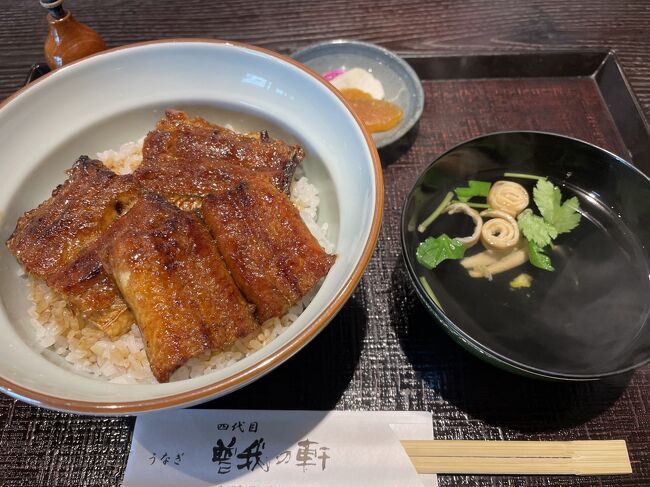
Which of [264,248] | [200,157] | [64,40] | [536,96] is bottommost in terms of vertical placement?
[536,96]

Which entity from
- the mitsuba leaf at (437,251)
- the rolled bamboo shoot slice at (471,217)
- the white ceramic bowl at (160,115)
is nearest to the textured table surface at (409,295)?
the mitsuba leaf at (437,251)

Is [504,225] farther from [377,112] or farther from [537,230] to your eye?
[377,112]

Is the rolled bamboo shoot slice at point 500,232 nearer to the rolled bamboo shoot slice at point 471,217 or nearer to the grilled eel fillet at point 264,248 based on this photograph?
the rolled bamboo shoot slice at point 471,217

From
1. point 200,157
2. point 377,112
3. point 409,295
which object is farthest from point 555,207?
point 200,157

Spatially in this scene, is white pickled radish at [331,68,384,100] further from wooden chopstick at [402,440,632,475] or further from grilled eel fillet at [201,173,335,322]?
wooden chopstick at [402,440,632,475]

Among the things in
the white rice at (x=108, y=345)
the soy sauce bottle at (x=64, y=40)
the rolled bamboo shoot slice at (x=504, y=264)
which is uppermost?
the soy sauce bottle at (x=64, y=40)
